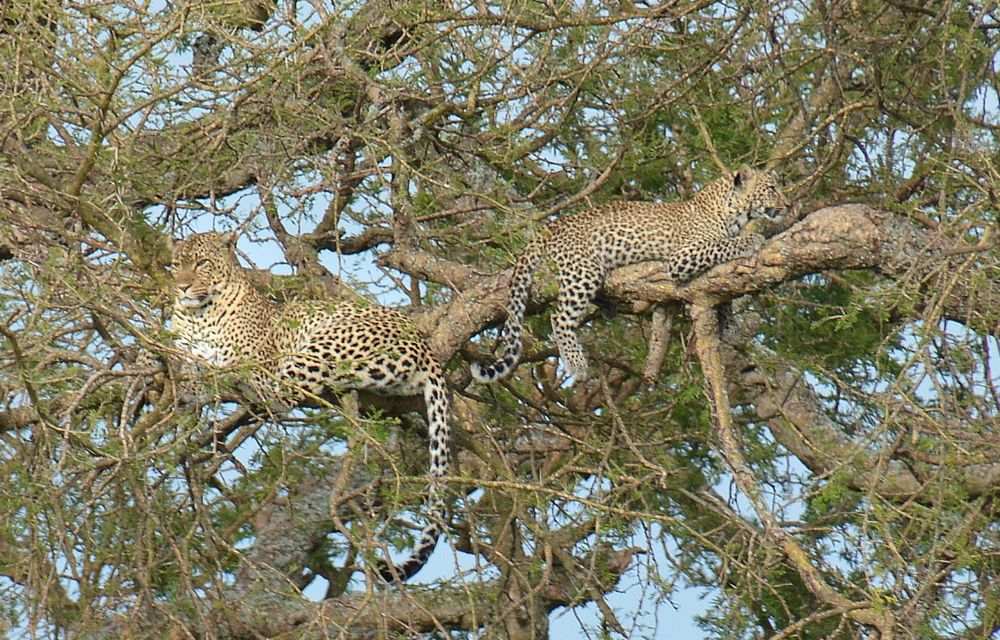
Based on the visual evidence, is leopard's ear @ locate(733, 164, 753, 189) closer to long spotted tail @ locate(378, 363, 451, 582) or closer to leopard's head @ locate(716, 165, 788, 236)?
leopard's head @ locate(716, 165, 788, 236)

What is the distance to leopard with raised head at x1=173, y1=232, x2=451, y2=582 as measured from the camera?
664cm

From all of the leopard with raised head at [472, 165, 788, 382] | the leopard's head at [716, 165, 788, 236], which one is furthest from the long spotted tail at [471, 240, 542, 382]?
the leopard's head at [716, 165, 788, 236]

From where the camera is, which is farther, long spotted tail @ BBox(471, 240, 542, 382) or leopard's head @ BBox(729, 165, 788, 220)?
leopard's head @ BBox(729, 165, 788, 220)

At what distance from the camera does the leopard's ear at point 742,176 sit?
8.10 meters

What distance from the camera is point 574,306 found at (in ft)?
25.2

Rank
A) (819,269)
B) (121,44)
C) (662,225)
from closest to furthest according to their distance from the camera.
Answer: (121,44) → (819,269) → (662,225)

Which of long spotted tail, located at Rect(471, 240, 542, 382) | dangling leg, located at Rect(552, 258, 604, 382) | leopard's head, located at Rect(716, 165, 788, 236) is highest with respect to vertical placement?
leopard's head, located at Rect(716, 165, 788, 236)

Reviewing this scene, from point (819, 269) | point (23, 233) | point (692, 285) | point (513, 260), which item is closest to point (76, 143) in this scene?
point (23, 233)

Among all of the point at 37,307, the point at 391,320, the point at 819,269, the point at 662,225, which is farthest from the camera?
the point at 662,225

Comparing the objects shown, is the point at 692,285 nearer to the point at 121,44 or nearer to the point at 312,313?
the point at 312,313

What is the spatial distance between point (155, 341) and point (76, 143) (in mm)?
1759

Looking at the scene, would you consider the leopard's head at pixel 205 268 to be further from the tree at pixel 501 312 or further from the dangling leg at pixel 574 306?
the dangling leg at pixel 574 306

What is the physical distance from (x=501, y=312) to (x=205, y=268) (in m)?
1.70

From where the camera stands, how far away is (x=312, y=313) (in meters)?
5.97
